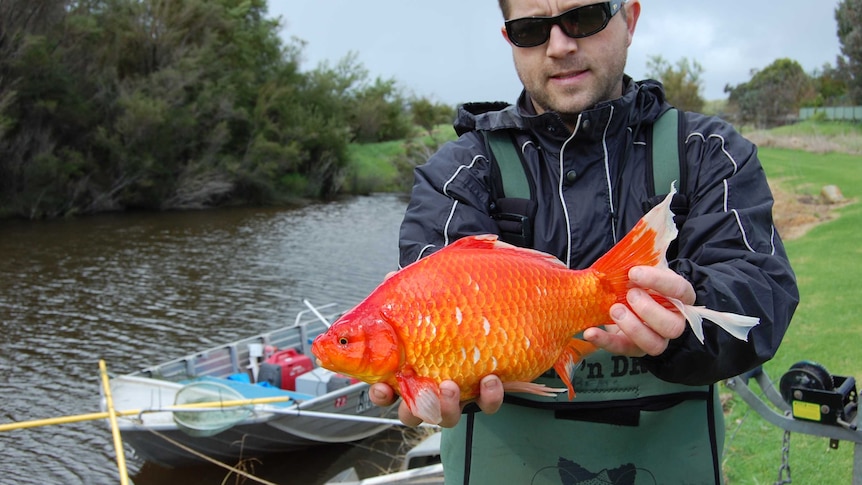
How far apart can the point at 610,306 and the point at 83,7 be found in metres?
36.1

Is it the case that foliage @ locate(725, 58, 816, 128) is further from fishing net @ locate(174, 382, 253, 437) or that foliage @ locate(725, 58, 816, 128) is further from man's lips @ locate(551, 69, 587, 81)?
man's lips @ locate(551, 69, 587, 81)

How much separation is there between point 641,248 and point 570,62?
2.22 feet

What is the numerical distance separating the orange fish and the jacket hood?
19.6 inches

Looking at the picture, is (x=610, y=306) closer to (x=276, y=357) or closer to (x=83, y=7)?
(x=276, y=357)

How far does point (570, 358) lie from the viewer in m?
1.79

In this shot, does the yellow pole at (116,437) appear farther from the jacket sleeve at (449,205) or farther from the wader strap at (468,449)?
the jacket sleeve at (449,205)

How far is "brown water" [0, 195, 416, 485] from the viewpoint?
9273mm

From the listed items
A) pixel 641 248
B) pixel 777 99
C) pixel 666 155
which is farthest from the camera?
pixel 777 99

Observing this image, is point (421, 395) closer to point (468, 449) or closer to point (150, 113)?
point (468, 449)

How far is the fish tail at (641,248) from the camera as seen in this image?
1604 mm

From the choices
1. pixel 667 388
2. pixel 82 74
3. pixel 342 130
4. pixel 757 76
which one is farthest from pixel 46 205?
pixel 757 76

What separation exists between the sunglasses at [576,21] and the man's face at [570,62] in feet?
0.04

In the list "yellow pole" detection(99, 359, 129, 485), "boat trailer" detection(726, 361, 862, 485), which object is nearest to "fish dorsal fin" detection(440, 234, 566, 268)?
"boat trailer" detection(726, 361, 862, 485)

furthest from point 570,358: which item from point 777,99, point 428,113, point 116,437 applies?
point 428,113
